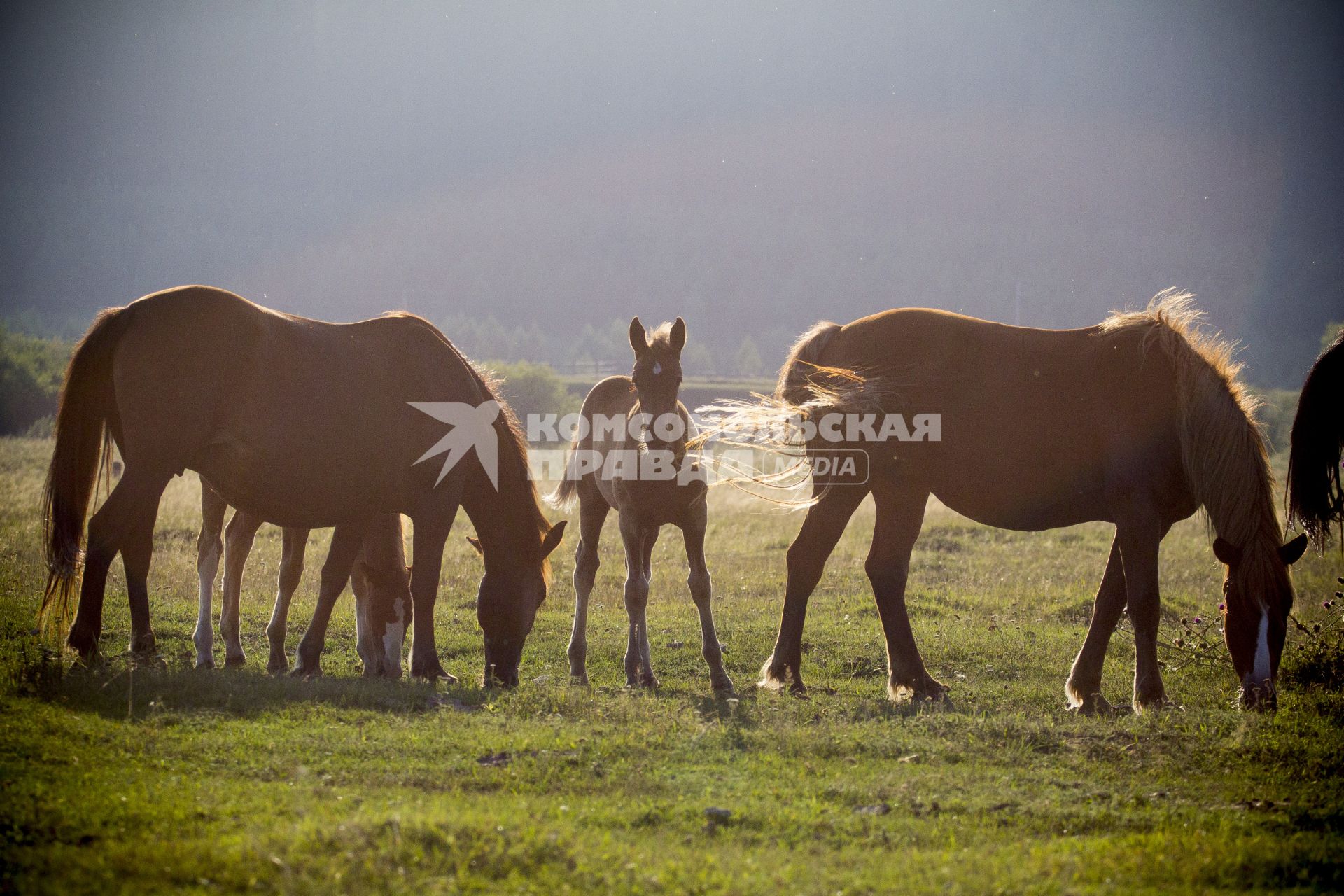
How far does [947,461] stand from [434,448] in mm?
4110

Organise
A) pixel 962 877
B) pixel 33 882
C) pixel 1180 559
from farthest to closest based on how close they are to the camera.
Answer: pixel 1180 559
pixel 962 877
pixel 33 882

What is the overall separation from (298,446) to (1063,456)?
5.72 meters

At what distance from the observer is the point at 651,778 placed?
17.0 feet

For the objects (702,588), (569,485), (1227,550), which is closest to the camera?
(1227,550)

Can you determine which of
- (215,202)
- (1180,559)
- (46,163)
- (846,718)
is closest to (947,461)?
(846,718)

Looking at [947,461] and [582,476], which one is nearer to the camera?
[947,461]

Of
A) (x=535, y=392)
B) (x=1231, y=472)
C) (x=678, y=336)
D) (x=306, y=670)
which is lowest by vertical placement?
(x=306, y=670)

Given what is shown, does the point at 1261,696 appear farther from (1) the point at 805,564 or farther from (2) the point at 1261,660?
(1) the point at 805,564

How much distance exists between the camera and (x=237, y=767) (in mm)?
4898

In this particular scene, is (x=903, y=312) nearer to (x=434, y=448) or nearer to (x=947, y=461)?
(x=947, y=461)

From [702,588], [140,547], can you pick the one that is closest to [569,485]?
[702,588]

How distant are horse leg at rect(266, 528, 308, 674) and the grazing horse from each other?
49 centimetres

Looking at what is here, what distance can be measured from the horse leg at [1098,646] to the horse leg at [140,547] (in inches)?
262

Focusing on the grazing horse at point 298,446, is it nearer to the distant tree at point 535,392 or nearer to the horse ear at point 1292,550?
the horse ear at point 1292,550
